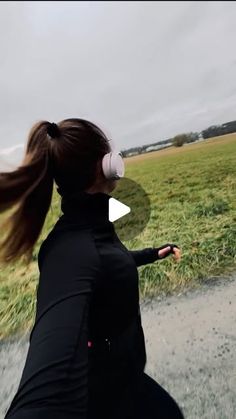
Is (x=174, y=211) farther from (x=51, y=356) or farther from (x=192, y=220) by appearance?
(x=51, y=356)

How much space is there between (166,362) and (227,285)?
0.26 m

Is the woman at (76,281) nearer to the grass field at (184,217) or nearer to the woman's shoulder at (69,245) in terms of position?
the woman's shoulder at (69,245)

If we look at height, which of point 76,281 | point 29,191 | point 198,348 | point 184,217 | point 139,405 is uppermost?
point 29,191

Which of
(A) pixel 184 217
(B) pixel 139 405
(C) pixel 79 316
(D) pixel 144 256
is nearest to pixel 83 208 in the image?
(C) pixel 79 316

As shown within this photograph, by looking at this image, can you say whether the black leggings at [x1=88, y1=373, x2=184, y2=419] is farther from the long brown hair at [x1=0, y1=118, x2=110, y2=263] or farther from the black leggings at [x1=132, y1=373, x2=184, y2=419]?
the long brown hair at [x1=0, y1=118, x2=110, y2=263]

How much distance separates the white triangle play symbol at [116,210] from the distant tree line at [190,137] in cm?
18

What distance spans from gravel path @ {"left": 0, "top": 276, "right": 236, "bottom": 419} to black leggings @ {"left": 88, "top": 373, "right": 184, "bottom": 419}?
0.26m

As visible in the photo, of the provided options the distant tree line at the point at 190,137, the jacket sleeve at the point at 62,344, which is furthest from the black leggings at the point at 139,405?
the distant tree line at the point at 190,137

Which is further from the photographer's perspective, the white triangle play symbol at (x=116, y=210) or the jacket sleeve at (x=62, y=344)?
the white triangle play symbol at (x=116, y=210)

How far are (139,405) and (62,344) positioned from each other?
383mm

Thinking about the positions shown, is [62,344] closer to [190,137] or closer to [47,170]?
[47,170]

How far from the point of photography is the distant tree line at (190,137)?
123cm

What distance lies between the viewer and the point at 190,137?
1301mm

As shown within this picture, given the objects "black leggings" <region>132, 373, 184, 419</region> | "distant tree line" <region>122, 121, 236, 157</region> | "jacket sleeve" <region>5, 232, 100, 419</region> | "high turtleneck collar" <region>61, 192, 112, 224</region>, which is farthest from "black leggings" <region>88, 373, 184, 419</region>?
"distant tree line" <region>122, 121, 236, 157</region>
